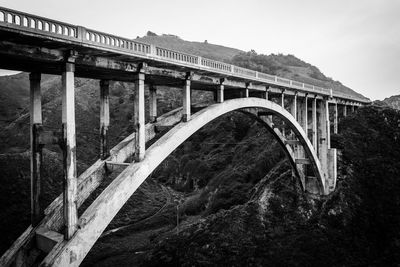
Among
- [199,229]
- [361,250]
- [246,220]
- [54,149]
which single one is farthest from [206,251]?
[54,149]

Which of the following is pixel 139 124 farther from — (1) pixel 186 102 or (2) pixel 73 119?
(1) pixel 186 102

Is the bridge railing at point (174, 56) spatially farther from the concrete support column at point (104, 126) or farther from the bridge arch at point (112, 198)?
the concrete support column at point (104, 126)

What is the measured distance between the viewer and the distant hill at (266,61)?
78062mm

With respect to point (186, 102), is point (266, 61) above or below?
above

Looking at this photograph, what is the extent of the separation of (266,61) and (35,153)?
78.5m

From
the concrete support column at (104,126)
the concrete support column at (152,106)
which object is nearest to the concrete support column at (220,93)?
the concrete support column at (152,106)

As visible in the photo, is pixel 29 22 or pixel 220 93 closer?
pixel 29 22

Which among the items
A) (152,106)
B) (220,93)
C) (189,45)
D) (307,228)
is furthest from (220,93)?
(189,45)

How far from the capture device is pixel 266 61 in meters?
79.9

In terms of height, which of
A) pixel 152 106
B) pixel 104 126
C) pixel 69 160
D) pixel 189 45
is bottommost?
pixel 69 160

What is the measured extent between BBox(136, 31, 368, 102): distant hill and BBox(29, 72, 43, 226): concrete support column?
221ft

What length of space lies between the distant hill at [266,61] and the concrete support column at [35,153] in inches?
2652

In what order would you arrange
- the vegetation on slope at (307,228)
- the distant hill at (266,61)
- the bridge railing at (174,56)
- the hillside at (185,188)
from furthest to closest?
the distant hill at (266,61) → the hillside at (185,188) → the vegetation on slope at (307,228) → the bridge railing at (174,56)

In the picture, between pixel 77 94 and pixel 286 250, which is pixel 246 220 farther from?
pixel 77 94
